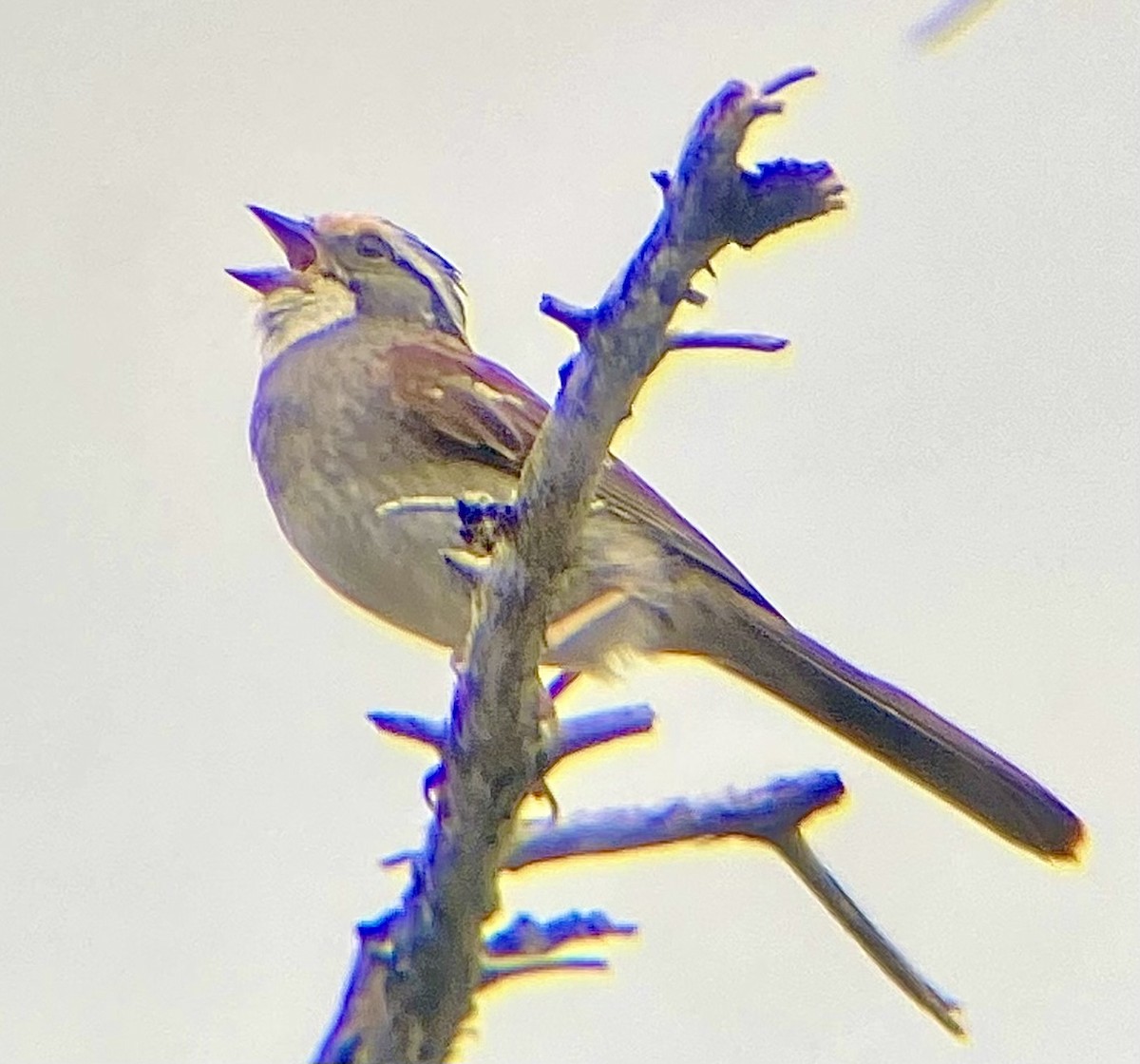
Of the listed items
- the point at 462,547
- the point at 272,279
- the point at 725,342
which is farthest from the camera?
the point at 272,279

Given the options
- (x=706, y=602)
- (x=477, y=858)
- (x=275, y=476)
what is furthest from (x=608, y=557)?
(x=477, y=858)

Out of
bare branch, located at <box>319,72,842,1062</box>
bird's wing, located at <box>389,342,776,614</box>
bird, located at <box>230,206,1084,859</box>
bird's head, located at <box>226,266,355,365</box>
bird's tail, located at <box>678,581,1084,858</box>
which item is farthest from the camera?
bird's head, located at <box>226,266,355,365</box>

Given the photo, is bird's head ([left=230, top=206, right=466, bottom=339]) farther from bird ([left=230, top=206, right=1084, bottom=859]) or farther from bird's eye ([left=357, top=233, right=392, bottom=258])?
bird ([left=230, top=206, right=1084, bottom=859])

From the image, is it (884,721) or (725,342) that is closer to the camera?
(725,342)

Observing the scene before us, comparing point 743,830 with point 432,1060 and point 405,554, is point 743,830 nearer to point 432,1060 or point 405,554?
point 432,1060

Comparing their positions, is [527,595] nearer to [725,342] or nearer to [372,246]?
[725,342]

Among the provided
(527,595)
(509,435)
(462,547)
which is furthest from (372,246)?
(527,595)

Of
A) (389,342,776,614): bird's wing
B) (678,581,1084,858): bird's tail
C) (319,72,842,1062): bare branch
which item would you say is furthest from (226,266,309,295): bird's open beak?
(319,72,842,1062): bare branch

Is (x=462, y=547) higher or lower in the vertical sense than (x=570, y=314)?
higher
